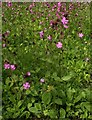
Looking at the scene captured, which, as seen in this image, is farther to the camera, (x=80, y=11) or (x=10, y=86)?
(x=80, y=11)

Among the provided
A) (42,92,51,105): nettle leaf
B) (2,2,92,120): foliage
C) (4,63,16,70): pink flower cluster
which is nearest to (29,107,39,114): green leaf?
(2,2,92,120): foliage

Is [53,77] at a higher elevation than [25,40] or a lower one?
lower

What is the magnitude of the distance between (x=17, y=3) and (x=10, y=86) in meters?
4.37

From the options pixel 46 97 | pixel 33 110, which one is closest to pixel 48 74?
pixel 46 97

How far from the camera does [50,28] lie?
18.9ft

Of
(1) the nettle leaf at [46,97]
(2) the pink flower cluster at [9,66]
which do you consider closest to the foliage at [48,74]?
(1) the nettle leaf at [46,97]

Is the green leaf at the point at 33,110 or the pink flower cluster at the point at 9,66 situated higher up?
the pink flower cluster at the point at 9,66

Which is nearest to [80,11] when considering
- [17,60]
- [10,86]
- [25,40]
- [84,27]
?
[84,27]

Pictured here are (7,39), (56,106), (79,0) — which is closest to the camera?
(56,106)

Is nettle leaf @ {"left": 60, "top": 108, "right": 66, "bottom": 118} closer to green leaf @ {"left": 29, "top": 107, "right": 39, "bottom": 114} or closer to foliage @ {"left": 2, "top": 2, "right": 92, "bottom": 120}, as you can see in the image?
foliage @ {"left": 2, "top": 2, "right": 92, "bottom": 120}

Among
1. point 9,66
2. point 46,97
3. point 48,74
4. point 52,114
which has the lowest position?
point 52,114

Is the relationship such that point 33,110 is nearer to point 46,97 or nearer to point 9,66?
point 46,97

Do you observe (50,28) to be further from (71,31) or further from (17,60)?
(17,60)

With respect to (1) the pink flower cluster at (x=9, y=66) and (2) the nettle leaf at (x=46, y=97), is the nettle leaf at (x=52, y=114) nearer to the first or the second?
(2) the nettle leaf at (x=46, y=97)
